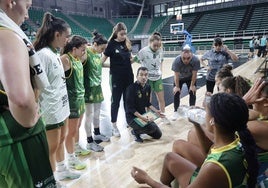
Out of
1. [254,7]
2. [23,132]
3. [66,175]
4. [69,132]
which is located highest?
[254,7]

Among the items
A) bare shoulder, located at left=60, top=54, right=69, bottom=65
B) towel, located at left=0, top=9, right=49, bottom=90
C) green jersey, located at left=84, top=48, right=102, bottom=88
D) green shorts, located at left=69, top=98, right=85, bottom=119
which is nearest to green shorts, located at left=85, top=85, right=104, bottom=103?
green jersey, located at left=84, top=48, right=102, bottom=88

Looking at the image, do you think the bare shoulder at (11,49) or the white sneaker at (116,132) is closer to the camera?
the bare shoulder at (11,49)

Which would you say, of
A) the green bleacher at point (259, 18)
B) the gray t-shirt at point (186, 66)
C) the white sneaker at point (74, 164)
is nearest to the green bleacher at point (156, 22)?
the green bleacher at point (259, 18)

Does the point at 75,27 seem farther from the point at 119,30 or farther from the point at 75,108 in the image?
the point at 75,108

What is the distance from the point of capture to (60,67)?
189 cm

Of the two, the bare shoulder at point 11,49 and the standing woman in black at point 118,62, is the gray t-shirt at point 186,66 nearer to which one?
the standing woman in black at point 118,62

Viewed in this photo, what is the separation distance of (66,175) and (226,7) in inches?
973

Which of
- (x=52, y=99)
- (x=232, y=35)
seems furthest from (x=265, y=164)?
(x=232, y=35)

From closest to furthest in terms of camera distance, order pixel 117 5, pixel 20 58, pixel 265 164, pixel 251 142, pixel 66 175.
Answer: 1. pixel 20 58
2. pixel 251 142
3. pixel 265 164
4. pixel 66 175
5. pixel 117 5

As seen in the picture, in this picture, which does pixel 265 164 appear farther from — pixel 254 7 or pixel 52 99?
pixel 254 7

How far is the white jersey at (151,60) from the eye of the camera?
3.64 metres

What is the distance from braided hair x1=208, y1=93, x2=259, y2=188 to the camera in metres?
1.07

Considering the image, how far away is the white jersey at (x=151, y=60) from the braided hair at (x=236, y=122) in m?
2.60

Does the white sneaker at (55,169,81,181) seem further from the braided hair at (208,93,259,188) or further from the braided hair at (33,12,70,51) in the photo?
the braided hair at (208,93,259,188)
